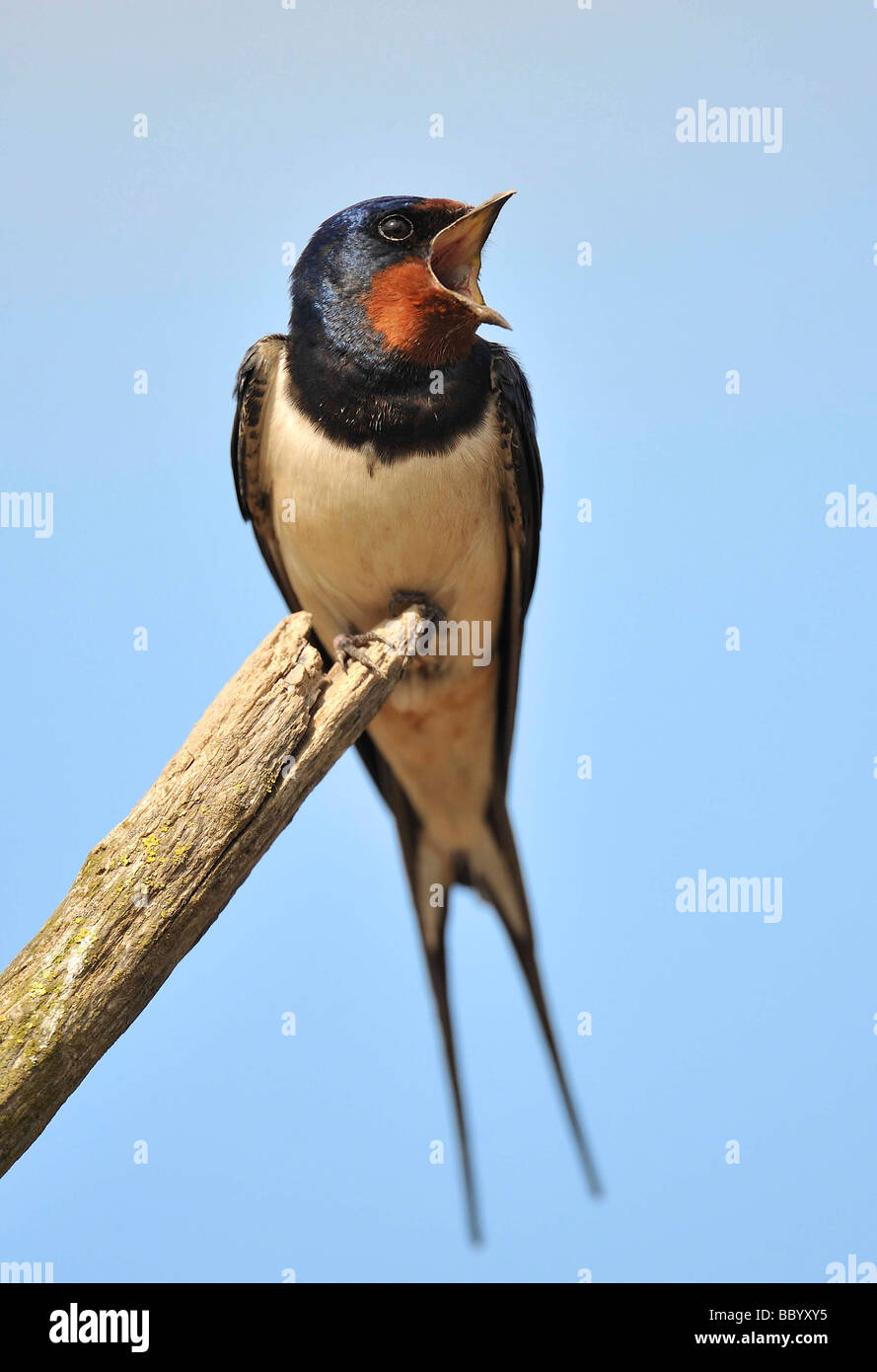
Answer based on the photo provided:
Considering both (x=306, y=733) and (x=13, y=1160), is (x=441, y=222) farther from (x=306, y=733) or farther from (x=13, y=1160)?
(x=13, y=1160)

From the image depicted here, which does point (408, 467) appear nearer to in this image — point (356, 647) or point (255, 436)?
point (356, 647)

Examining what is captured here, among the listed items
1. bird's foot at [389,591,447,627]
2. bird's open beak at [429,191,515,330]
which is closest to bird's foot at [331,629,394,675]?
bird's foot at [389,591,447,627]

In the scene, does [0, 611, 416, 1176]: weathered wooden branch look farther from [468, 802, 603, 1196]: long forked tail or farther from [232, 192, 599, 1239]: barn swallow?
[468, 802, 603, 1196]: long forked tail

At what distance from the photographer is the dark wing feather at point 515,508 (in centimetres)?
502

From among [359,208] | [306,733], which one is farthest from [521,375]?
[306,733]

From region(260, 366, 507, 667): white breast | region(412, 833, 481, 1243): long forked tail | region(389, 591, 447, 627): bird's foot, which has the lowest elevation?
region(412, 833, 481, 1243): long forked tail

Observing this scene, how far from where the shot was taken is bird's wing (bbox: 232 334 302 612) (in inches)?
202

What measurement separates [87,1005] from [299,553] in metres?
2.06

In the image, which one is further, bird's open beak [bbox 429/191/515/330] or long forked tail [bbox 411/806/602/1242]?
long forked tail [bbox 411/806/602/1242]

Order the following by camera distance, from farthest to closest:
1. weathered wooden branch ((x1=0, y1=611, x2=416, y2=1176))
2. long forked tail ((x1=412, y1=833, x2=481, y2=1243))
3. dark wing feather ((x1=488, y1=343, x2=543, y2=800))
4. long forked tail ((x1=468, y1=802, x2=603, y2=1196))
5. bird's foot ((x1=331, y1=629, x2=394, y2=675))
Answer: long forked tail ((x1=412, y1=833, x2=481, y2=1243)), long forked tail ((x1=468, y1=802, x2=603, y2=1196)), dark wing feather ((x1=488, y1=343, x2=543, y2=800)), bird's foot ((x1=331, y1=629, x2=394, y2=675)), weathered wooden branch ((x1=0, y1=611, x2=416, y2=1176))

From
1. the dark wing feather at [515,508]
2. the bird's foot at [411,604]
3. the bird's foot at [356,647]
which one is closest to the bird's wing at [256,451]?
the bird's foot at [411,604]

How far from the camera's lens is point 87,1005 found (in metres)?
3.54

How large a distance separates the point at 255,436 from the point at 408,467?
2.68ft

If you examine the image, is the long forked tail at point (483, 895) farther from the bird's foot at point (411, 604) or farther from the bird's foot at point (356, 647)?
the bird's foot at point (356, 647)
